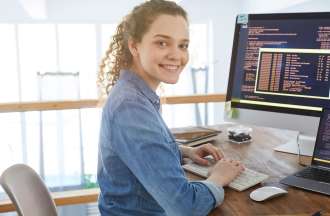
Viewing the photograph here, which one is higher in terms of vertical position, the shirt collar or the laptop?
the shirt collar

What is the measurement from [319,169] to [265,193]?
290 millimetres

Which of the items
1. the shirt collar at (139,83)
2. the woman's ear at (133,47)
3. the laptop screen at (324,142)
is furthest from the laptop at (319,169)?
the woman's ear at (133,47)

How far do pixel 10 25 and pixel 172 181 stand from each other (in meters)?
4.58

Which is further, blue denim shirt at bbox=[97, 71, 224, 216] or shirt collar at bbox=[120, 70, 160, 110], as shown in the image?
shirt collar at bbox=[120, 70, 160, 110]

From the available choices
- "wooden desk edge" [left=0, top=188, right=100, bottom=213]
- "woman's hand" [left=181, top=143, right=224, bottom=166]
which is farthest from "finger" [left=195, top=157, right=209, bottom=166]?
"wooden desk edge" [left=0, top=188, right=100, bottom=213]

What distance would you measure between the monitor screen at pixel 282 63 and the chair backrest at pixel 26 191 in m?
0.90

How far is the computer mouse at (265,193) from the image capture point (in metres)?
1.07

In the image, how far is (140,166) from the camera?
1007 mm

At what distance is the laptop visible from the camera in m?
1.17

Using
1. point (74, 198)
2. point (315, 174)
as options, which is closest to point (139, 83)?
point (315, 174)

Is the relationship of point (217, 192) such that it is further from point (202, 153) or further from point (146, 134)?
point (202, 153)

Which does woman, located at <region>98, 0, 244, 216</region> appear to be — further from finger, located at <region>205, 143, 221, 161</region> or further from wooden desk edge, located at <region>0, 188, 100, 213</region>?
wooden desk edge, located at <region>0, 188, 100, 213</region>

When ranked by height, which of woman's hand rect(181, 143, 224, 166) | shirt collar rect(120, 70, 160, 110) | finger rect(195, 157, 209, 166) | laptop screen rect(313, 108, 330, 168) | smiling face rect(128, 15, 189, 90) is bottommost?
finger rect(195, 157, 209, 166)

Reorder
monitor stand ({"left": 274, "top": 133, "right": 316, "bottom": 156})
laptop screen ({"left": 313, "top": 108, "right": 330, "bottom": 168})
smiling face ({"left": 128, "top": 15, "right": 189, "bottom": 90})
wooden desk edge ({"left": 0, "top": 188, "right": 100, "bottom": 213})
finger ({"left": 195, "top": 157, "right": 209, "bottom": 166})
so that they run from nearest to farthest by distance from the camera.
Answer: smiling face ({"left": 128, "top": 15, "right": 189, "bottom": 90}), laptop screen ({"left": 313, "top": 108, "right": 330, "bottom": 168}), finger ({"left": 195, "top": 157, "right": 209, "bottom": 166}), monitor stand ({"left": 274, "top": 133, "right": 316, "bottom": 156}), wooden desk edge ({"left": 0, "top": 188, "right": 100, "bottom": 213})
